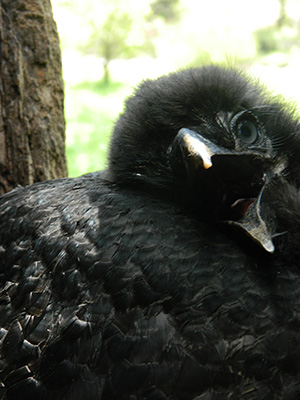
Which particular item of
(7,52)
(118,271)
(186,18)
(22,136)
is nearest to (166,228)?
(118,271)

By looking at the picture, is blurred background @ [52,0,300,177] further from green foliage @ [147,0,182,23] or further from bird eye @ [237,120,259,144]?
bird eye @ [237,120,259,144]

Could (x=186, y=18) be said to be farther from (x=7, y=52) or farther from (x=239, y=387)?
(x=239, y=387)

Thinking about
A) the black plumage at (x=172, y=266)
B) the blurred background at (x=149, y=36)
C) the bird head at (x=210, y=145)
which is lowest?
the black plumage at (x=172, y=266)

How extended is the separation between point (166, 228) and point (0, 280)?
0.56m

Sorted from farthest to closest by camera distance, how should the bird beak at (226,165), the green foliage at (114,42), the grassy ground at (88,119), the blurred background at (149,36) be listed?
the green foliage at (114,42) → the blurred background at (149,36) → the grassy ground at (88,119) → the bird beak at (226,165)

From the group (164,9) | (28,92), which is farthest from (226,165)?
(164,9)

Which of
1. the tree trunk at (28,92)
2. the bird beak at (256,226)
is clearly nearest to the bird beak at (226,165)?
the bird beak at (256,226)

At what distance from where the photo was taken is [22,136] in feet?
7.52

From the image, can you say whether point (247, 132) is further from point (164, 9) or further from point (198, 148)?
point (164, 9)

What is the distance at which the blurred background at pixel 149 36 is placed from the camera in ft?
28.7

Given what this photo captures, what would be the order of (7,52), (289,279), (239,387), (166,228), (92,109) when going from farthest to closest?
(92,109) < (7,52) < (166,228) < (289,279) < (239,387)

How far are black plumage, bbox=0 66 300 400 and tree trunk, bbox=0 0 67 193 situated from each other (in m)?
0.64

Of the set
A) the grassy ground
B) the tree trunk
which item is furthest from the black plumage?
the grassy ground

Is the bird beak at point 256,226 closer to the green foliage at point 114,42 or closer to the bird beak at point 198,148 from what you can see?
the bird beak at point 198,148
